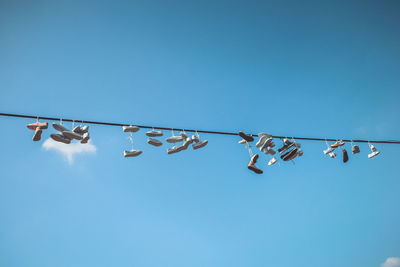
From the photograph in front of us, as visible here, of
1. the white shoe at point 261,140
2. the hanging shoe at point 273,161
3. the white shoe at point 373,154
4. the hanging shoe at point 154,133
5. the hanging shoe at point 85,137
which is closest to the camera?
the hanging shoe at point 85,137

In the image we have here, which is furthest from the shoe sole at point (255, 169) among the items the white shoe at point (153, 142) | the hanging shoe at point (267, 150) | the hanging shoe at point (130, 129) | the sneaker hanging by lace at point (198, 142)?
the hanging shoe at point (130, 129)

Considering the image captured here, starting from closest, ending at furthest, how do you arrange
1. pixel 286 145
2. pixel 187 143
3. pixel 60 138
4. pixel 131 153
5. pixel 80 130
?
pixel 60 138 < pixel 80 130 < pixel 131 153 < pixel 187 143 < pixel 286 145

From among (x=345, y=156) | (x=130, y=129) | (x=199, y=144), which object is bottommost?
(x=130, y=129)

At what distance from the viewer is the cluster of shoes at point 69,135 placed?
13.0 feet

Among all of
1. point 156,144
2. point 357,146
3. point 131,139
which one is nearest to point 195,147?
point 156,144

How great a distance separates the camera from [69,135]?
13.1ft

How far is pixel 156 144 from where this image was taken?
15.7 feet

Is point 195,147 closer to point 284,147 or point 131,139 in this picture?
point 131,139

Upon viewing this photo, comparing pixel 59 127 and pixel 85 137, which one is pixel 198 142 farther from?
pixel 59 127

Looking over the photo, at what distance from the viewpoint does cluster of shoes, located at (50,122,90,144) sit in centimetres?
396

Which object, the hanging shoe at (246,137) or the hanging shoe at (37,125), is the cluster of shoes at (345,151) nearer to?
the hanging shoe at (246,137)

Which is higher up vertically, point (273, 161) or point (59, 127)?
point (273, 161)

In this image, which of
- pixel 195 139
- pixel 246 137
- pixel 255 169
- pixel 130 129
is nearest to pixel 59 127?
pixel 130 129

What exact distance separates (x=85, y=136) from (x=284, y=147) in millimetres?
4252
